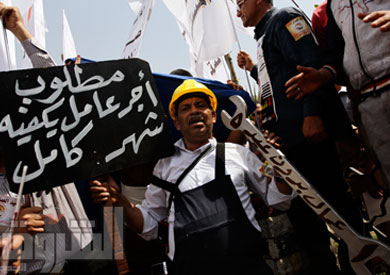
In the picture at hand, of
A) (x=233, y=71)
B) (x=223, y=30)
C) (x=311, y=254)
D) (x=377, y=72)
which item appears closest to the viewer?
(x=377, y=72)

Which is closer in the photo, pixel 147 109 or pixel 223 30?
pixel 147 109

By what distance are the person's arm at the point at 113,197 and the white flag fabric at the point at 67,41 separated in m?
4.09

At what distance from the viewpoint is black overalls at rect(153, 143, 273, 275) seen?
5.12 ft

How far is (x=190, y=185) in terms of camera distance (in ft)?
5.79

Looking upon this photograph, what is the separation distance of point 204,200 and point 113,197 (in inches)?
20.0

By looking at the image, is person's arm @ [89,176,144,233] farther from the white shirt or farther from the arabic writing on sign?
the arabic writing on sign

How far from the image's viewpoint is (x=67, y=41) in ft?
17.4

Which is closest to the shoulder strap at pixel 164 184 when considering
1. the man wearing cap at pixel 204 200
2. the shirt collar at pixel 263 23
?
the man wearing cap at pixel 204 200

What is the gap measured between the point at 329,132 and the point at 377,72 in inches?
17.4

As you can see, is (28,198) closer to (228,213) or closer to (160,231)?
(160,231)

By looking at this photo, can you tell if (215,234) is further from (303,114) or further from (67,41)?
(67,41)

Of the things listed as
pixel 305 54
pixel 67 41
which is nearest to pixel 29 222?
pixel 305 54

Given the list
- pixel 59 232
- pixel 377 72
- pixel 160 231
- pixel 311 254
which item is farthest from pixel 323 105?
pixel 59 232

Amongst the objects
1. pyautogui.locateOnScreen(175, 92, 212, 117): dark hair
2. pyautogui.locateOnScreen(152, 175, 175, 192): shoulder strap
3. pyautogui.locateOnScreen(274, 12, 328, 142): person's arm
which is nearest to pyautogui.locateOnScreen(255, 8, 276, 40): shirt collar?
pyautogui.locateOnScreen(274, 12, 328, 142): person's arm
